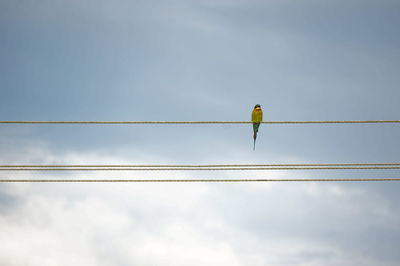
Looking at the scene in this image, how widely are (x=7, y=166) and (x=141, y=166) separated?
126 inches

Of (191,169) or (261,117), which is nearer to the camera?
(191,169)

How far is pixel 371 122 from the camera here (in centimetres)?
773

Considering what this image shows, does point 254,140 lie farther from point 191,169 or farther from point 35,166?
point 35,166

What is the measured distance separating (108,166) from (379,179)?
6.66 metres

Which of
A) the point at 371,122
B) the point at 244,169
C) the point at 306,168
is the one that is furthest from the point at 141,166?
the point at 371,122

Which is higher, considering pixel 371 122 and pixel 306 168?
pixel 371 122

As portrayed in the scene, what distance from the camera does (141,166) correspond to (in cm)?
752

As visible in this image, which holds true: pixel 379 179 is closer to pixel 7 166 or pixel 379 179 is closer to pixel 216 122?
pixel 216 122

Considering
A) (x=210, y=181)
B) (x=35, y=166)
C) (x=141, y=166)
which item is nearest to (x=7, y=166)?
(x=35, y=166)

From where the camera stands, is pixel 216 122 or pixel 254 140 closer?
pixel 216 122

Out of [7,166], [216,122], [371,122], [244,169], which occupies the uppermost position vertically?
[371,122]

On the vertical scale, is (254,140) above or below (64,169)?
above

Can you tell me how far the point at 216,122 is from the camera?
761cm

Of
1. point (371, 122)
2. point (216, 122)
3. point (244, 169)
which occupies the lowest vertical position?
point (244, 169)
